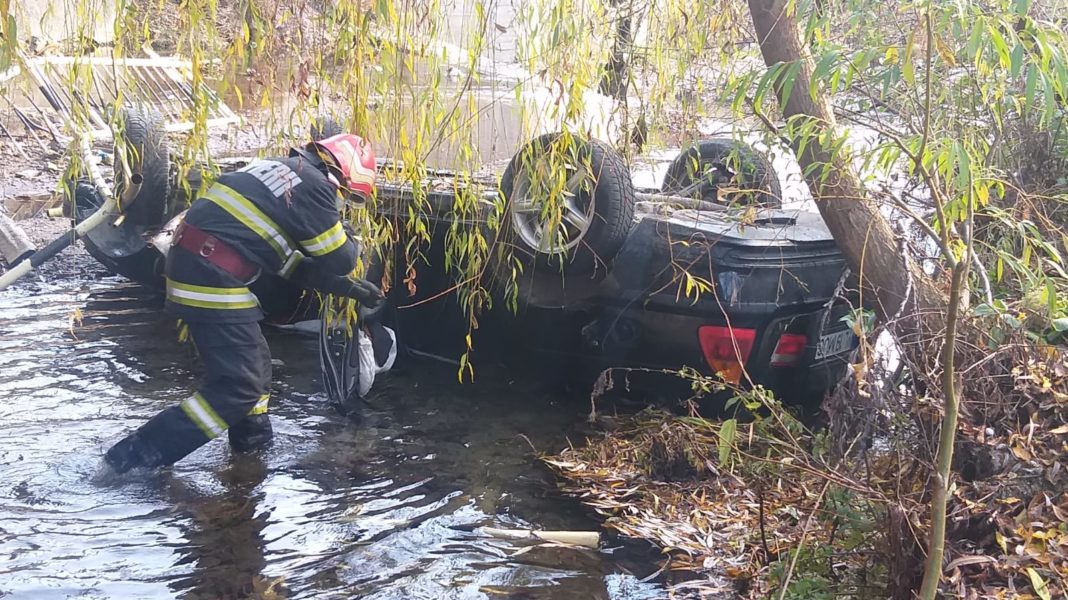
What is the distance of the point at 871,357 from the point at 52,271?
708 centimetres

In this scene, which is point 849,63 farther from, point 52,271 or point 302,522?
point 52,271

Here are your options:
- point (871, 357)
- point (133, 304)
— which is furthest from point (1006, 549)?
point (133, 304)

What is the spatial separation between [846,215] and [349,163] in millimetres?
2239

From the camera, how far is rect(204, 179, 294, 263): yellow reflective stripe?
13.8 ft

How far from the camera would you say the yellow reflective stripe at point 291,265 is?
452cm

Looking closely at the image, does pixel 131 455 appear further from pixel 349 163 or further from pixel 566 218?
pixel 566 218

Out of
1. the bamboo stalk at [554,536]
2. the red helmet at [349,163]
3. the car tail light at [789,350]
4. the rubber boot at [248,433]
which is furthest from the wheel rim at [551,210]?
the rubber boot at [248,433]

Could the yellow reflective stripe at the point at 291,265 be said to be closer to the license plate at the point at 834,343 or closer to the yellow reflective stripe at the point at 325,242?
the yellow reflective stripe at the point at 325,242

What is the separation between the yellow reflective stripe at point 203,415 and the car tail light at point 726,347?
234 centimetres

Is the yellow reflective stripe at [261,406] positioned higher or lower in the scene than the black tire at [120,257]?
lower

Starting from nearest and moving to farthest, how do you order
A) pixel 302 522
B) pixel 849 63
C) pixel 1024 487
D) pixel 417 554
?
1. pixel 849 63
2. pixel 1024 487
3. pixel 417 554
4. pixel 302 522

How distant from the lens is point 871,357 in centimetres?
299

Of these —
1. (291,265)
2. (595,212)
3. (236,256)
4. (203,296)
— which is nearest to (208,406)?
(203,296)

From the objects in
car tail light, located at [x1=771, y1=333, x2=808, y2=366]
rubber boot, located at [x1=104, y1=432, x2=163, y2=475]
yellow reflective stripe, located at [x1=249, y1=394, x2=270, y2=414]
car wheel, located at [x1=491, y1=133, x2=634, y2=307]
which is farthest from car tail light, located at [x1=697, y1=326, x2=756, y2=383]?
rubber boot, located at [x1=104, y1=432, x2=163, y2=475]
